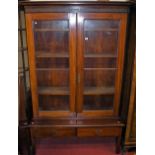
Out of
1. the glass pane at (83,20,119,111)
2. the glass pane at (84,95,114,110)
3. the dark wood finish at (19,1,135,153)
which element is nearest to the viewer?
the dark wood finish at (19,1,135,153)

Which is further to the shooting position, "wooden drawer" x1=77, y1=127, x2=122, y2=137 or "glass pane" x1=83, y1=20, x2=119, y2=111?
"wooden drawer" x1=77, y1=127, x2=122, y2=137

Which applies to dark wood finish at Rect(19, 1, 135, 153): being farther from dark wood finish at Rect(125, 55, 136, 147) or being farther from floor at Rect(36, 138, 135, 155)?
floor at Rect(36, 138, 135, 155)

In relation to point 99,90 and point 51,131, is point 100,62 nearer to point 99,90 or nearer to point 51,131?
point 99,90

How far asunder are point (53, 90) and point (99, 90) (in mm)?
556

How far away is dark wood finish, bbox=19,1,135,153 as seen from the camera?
6.24 ft

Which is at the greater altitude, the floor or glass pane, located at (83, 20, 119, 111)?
glass pane, located at (83, 20, 119, 111)

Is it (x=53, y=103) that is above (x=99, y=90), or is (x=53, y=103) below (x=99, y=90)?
below

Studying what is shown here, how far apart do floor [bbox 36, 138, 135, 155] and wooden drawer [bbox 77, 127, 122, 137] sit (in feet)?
0.90

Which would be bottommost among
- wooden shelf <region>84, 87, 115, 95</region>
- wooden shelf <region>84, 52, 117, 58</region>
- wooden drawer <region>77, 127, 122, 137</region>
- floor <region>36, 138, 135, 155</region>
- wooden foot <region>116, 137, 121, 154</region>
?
floor <region>36, 138, 135, 155</region>

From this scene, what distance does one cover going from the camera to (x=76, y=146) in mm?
2434

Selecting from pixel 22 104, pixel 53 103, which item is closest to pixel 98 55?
pixel 53 103

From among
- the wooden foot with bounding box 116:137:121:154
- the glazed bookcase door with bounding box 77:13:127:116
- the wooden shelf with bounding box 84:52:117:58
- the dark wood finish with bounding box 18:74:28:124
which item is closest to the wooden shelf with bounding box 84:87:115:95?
the glazed bookcase door with bounding box 77:13:127:116
